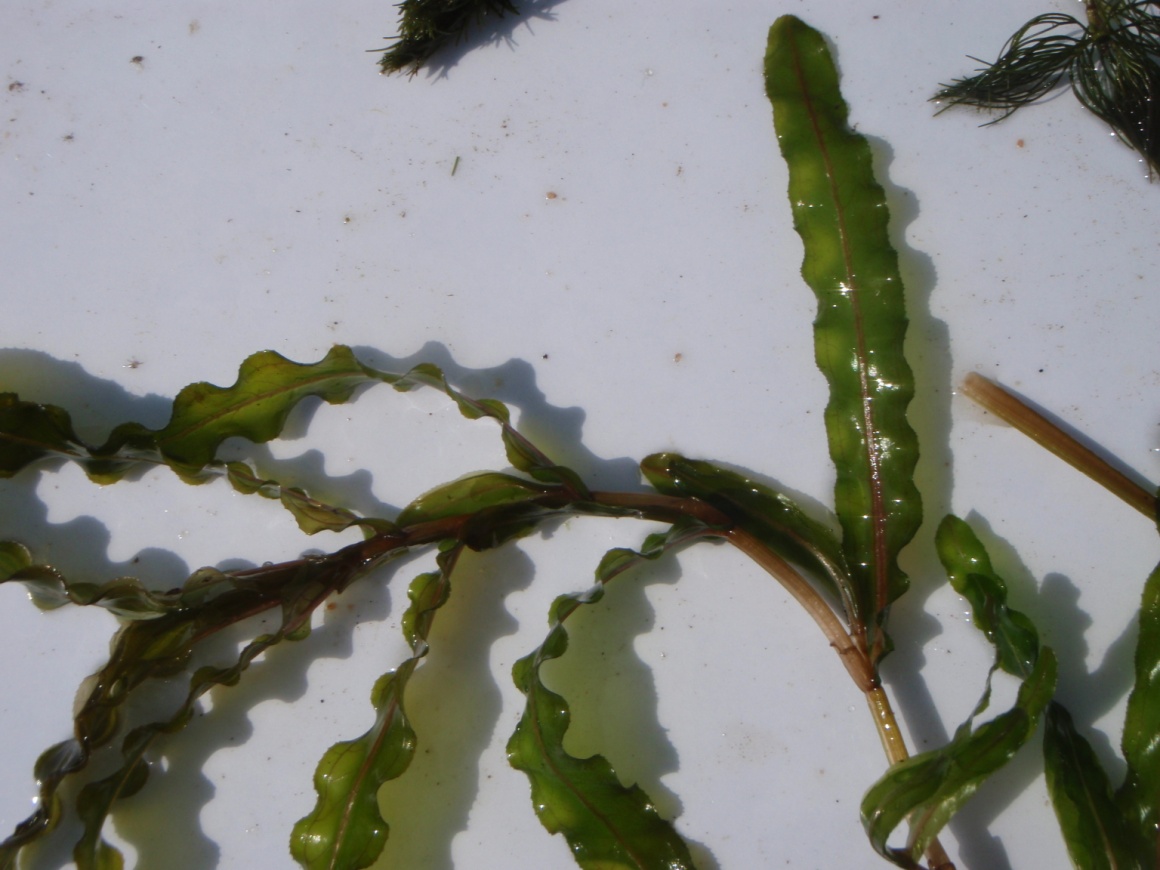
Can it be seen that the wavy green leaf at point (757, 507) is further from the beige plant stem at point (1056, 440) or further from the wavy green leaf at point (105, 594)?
the wavy green leaf at point (105, 594)

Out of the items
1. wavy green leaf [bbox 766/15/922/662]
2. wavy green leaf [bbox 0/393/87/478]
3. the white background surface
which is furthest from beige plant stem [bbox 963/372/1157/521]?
wavy green leaf [bbox 0/393/87/478]

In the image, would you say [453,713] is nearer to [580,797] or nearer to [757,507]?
[580,797]

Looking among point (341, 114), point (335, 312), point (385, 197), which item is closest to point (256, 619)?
point (335, 312)

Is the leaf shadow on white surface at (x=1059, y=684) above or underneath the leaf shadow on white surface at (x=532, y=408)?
underneath

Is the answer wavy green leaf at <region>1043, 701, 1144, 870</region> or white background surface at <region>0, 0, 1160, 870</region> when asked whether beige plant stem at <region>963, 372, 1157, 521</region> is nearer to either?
white background surface at <region>0, 0, 1160, 870</region>

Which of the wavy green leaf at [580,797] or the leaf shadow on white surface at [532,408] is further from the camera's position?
the leaf shadow on white surface at [532,408]

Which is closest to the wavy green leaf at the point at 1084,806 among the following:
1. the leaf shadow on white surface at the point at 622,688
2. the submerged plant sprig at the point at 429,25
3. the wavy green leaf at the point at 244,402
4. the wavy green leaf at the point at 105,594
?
the leaf shadow on white surface at the point at 622,688

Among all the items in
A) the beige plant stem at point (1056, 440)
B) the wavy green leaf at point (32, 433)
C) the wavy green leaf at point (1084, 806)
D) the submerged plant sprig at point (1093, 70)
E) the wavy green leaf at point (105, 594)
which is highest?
the submerged plant sprig at point (1093, 70)
